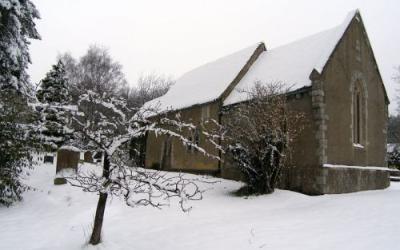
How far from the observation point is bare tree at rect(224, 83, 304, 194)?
1335 cm

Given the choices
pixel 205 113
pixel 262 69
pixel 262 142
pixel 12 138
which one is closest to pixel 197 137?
pixel 205 113

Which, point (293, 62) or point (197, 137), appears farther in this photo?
point (197, 137)

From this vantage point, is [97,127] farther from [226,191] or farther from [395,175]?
[395,175]

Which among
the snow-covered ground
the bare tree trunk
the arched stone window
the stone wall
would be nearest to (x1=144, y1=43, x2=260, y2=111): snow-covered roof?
the stone wall

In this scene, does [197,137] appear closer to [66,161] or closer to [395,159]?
[66,161]

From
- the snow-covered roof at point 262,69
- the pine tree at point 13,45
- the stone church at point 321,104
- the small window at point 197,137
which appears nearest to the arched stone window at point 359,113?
the stone church at point 321,104

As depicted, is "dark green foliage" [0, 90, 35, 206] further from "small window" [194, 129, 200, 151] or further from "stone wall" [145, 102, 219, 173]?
"small window" [194, 129, 200, 151]

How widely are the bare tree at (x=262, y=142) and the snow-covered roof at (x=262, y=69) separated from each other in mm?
1920

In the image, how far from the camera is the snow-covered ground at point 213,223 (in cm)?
727

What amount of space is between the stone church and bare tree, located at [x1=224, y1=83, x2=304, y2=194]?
1144 millimetres

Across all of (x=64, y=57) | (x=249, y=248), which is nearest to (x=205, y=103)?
(x=249, y=248)

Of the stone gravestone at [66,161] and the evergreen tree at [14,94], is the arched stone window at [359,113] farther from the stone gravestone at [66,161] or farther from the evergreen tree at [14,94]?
the evergreen tree at [14,94]

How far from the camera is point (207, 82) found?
77.4ft

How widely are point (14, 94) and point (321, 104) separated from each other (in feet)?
36.9
